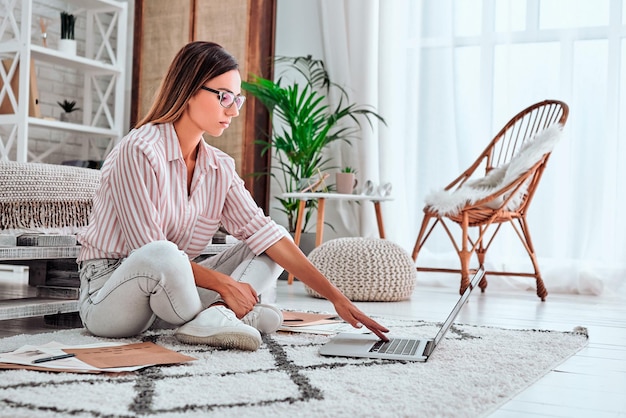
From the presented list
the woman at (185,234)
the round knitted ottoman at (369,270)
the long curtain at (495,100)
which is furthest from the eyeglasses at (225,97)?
the long curtain at (495,100)

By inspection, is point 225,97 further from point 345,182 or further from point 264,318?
point 345,182

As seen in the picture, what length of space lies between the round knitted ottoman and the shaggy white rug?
4.38 ft

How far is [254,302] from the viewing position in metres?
1.94

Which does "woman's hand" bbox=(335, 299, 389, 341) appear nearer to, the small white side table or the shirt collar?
the shirt collar

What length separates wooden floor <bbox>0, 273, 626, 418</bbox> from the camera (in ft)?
4.72

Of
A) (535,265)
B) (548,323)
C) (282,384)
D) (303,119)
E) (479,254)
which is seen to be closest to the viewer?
(282,384)

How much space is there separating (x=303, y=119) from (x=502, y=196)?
1.26 metres

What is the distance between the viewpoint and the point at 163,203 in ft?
6.29

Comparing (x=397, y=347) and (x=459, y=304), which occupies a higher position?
(x=459, y=304)

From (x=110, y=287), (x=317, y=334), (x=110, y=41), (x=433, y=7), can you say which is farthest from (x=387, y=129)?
(x=110, y=287)

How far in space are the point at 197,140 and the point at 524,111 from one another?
2577mm

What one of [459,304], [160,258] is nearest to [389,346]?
[459,304]

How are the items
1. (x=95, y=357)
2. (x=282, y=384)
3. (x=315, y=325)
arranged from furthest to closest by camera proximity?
(x=315, y=325) → (x=95, y=357) → (x=282, y=384)

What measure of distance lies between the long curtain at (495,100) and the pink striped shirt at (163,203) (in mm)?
2381
